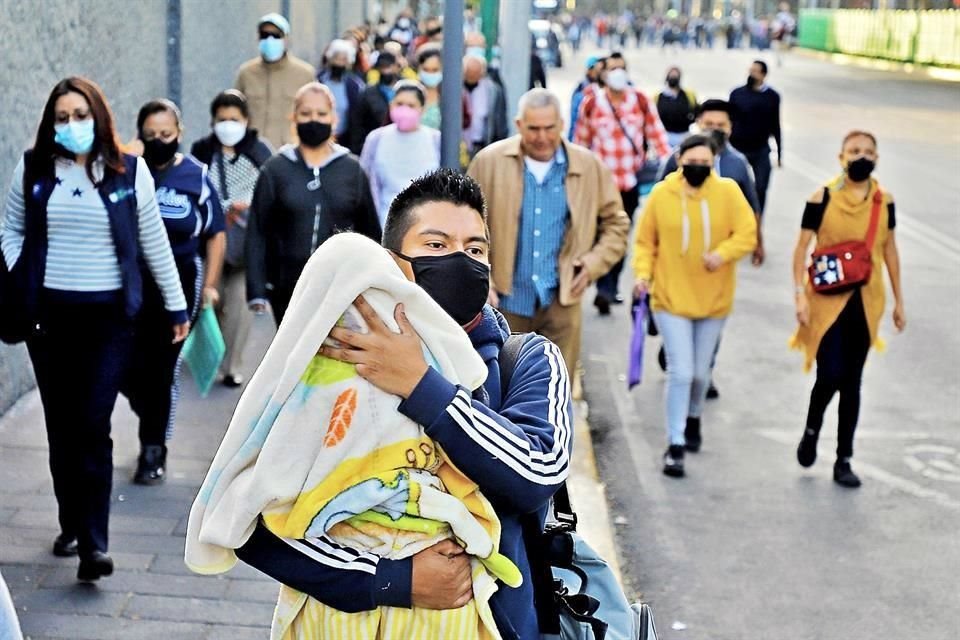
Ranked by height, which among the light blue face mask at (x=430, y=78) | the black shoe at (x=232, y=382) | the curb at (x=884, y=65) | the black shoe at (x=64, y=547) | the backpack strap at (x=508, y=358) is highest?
the backpack strap at (x=508, y=358)

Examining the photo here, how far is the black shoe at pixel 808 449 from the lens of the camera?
752 centimetres

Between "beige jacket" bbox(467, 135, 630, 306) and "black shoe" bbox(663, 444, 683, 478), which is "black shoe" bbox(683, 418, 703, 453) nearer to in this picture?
"black shoe" bbox(663, 444, 683, 478)

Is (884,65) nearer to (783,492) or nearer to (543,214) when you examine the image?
(783,492)

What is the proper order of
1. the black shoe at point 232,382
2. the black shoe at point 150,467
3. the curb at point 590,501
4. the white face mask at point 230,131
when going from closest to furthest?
the curb at point 590,501 < the black shoe at point 150,467 < the white face mask at point 230,131 < the black shoe at point 232,382

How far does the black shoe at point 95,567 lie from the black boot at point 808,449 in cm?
364

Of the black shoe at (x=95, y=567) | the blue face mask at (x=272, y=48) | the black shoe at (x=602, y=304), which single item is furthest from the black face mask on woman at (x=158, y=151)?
the black shoe at (x=602, y=304)

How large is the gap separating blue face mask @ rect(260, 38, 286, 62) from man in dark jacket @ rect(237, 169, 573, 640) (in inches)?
369

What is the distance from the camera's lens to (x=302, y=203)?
275 inches

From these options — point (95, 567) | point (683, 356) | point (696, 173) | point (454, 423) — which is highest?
point (454, 423)

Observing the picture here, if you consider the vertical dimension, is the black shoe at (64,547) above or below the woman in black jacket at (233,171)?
below

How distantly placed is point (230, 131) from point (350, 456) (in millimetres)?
5995

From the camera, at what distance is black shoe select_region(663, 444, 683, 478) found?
24.6ft

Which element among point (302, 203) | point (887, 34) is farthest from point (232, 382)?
point (887, 34)

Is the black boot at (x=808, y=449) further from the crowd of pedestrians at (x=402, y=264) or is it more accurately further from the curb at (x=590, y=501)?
the curb at (x=590, y=501)
